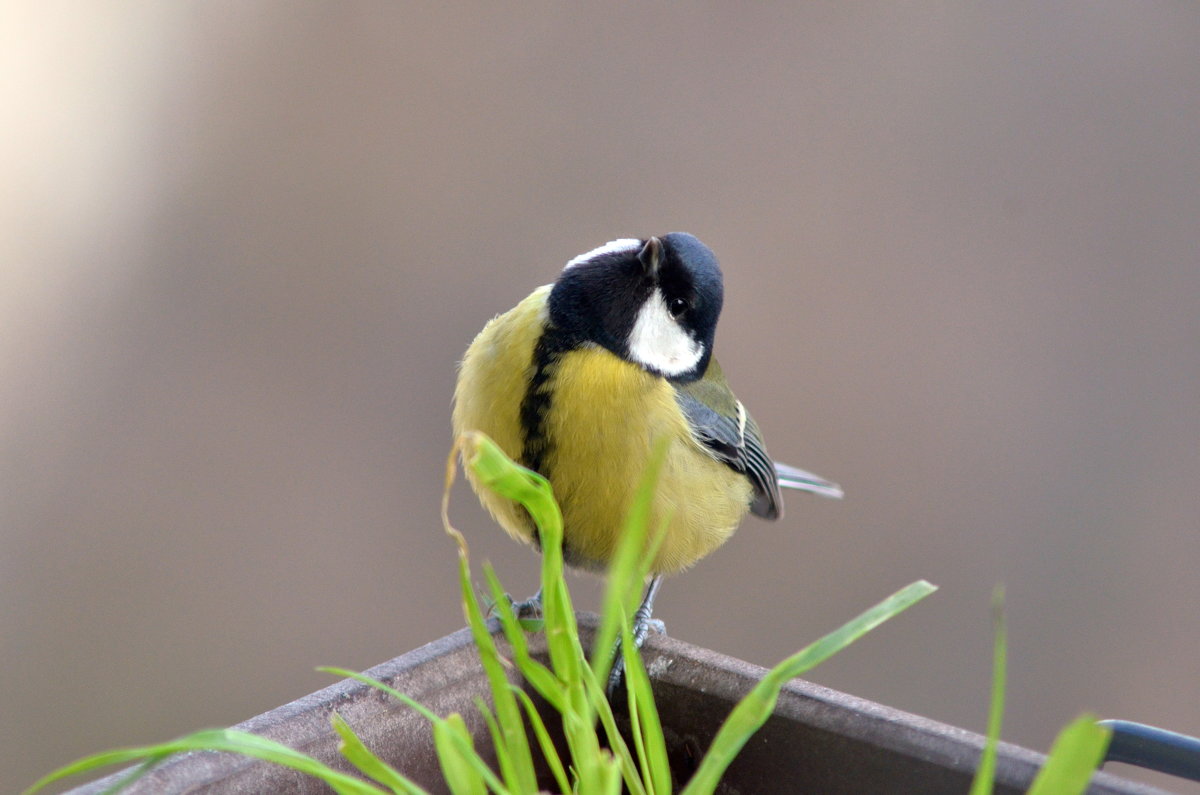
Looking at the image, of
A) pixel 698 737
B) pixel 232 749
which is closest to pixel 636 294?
pixel 698 737

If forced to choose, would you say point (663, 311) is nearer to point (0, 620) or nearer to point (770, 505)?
point (770, 505)

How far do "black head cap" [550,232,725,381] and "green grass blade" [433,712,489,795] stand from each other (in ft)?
2.44

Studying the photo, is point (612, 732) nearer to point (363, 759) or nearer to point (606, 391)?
point (363, 759)

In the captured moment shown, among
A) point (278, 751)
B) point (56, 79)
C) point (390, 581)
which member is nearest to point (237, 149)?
point (56, 79)

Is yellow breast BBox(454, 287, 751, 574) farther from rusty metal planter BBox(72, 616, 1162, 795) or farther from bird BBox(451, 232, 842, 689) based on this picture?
rusty metal planter BBox(72, 616, 1162, 795)

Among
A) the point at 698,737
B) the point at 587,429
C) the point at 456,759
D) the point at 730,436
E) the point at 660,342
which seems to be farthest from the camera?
the point at 730,436

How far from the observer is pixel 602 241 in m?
2.80

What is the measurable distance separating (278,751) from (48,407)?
7.63 ft

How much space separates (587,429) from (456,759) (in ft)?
2.25

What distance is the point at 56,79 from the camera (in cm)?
278

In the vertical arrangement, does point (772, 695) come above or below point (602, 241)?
above

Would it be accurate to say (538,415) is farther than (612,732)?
Yes

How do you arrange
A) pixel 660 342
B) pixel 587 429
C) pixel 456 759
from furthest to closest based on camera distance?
pixel 660 342 < pixel 587 429 < pixel 456 759

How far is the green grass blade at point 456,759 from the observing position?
26.4 inches
